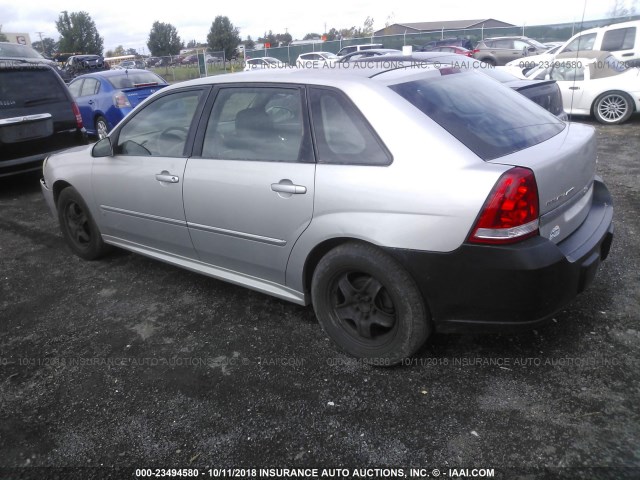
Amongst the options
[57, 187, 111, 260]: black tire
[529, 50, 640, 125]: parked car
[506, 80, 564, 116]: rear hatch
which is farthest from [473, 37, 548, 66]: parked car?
[57, 187, 111, 260]: black tire

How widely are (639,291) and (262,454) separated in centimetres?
276

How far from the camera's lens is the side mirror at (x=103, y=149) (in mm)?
4008

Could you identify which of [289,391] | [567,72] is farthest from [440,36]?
[289,391]

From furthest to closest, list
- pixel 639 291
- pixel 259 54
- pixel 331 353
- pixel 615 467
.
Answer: pixel 259 54, pixel 639 291, pixel 331 353, pixel 615 467

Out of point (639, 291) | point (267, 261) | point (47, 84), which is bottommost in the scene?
point (639, 291)

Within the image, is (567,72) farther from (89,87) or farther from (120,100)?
(89,87)

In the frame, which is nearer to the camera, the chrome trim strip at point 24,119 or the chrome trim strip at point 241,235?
the chrome trim strip at point 241,235

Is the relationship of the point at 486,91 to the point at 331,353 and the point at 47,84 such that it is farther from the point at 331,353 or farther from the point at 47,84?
the point at 47,84

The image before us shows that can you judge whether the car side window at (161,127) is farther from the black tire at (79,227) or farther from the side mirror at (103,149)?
the black tire at (79,227)

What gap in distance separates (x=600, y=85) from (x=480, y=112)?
27.1ft

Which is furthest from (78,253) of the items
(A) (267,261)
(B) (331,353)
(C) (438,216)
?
(C) (438,216)

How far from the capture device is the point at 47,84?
7117 millimetres

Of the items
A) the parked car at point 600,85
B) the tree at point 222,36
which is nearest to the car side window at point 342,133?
the parked car at point 600,85

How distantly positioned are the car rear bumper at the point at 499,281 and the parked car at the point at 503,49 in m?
22.0
